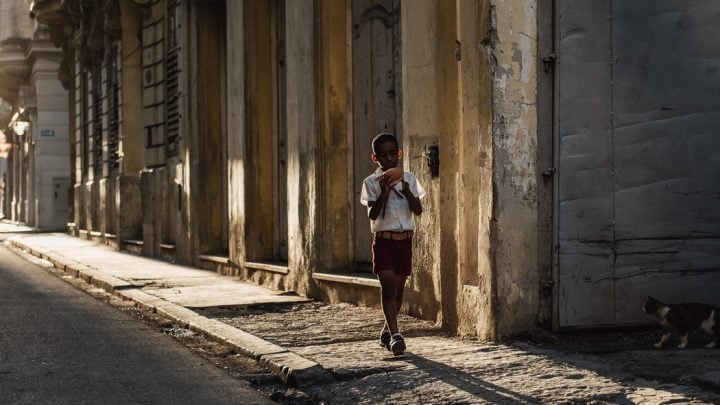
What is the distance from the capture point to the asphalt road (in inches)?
237

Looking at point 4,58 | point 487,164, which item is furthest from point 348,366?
point 4,58

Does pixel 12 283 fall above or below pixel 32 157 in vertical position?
below

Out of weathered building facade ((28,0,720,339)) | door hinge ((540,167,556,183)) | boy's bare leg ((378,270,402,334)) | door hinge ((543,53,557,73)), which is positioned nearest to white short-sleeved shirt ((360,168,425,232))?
boy's bare leg ((378,270,402,334))

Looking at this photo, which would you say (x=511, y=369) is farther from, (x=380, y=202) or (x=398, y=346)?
(x=380, y=202)

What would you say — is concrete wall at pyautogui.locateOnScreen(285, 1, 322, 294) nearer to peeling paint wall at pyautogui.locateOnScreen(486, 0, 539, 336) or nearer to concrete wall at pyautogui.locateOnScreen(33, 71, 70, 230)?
peeling paint wall at pyautogui.locateOnScreen(486, 0, 539, 336)

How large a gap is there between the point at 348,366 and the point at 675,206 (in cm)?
277

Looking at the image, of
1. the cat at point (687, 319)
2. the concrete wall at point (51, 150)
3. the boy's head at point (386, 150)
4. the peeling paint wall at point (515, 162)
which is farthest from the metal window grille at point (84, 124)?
the cat at point (687, 319)

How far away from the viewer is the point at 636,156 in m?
7.57

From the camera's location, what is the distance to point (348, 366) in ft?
21.5

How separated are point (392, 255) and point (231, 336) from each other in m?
1.72

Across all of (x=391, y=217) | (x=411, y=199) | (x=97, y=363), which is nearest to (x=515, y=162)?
(x=411, y=199)

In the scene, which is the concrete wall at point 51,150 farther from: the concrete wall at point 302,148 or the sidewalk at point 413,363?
the sidewalk at point 413,363

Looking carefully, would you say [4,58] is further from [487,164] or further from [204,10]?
[487,164]

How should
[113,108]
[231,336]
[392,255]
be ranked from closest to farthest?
[392,255], [231,336], [113,108]
